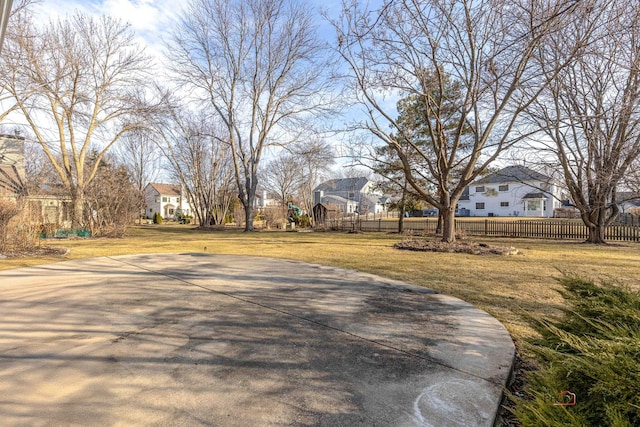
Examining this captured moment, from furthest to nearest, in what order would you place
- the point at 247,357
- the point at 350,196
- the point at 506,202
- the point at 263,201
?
the point at 263,201
the point at 350,196
the point at 506,202
the point at 247,357

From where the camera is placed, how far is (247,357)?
9.61 ft

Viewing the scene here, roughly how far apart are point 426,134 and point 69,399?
20636 mm

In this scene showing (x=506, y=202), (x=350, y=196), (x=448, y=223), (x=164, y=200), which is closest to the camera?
(x=448, y=223)

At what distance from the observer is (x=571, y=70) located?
11633mm

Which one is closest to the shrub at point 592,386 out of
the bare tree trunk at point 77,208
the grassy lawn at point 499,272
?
the grassy lawn at point 499,272

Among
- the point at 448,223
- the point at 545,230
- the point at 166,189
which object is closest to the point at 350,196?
the point at 166,189

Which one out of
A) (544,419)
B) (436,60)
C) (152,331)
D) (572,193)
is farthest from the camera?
(572,193)

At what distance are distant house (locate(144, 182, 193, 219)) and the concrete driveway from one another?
54739mm

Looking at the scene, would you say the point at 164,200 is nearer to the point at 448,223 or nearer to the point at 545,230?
the point at 448,223

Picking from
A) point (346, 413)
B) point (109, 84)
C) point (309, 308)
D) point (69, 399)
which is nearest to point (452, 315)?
point (309, 308)

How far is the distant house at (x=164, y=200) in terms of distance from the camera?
5644 cm

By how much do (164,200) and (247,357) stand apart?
197 ft

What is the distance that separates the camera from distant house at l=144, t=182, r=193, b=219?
56.4 meters

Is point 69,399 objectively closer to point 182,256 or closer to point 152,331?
point 152,331
